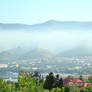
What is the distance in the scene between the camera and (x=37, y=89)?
29.4m

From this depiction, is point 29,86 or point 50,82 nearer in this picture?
Answer: point 29,86

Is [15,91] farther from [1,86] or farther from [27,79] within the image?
[27,79]

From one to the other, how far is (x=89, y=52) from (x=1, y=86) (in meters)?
153

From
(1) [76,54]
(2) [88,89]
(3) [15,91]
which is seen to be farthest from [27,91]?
(1) [76,54]

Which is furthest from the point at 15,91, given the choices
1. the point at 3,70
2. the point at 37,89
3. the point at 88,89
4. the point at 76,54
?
the point at 76,54

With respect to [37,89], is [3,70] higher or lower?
higher

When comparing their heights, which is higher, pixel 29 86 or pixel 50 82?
pixel 50 82

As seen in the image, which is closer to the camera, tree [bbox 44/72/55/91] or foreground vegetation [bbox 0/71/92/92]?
foreground vegetation [bbox 0/71/92/92]

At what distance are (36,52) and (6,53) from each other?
14199 millimetres

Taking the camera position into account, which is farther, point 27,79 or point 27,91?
point 27,79

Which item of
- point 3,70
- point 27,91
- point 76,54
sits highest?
point 76,54

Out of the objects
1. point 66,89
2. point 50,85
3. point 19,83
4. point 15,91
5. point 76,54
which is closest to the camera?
point 15,91

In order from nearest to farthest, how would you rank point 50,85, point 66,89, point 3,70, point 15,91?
point 15,91
point 66,89
point 50,85
point 3,70

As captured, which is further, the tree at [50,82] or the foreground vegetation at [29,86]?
the tree at [50,82]
